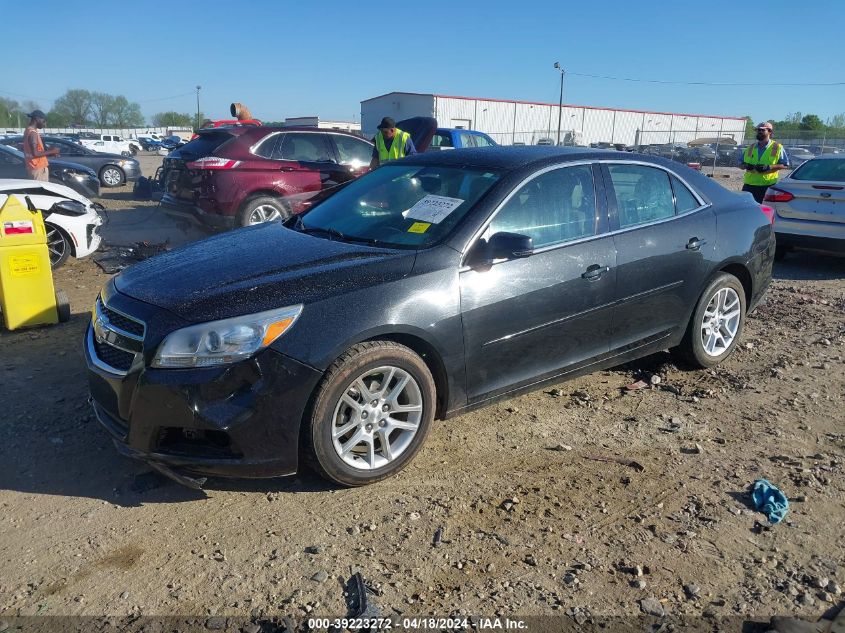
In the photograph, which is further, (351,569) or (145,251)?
(145,251)

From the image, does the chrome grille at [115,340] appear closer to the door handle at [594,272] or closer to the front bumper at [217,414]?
the front bumper at [217,414]

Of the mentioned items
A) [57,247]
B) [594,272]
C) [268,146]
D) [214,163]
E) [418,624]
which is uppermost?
[268,146]

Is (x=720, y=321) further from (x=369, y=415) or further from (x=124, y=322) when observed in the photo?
(x=124, y=322)

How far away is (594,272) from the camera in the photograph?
407cm

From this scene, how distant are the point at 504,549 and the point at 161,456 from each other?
161 centimetres

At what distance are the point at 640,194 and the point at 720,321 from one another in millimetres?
1289

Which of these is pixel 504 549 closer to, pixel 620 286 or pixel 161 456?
pixel 161 456

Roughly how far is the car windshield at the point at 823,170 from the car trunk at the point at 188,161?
761cm

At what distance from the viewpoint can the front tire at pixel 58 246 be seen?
26.0 feet

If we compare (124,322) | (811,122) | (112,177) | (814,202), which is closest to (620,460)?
(124,322)

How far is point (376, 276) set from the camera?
3387 mm

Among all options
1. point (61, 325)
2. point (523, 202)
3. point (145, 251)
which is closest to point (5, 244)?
point (61, 325)

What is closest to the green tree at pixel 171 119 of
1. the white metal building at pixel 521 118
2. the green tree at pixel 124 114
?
the green tree at pixel 124 114

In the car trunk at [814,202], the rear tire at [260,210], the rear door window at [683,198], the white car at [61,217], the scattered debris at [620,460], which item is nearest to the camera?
the scattered debris at [620,460]
